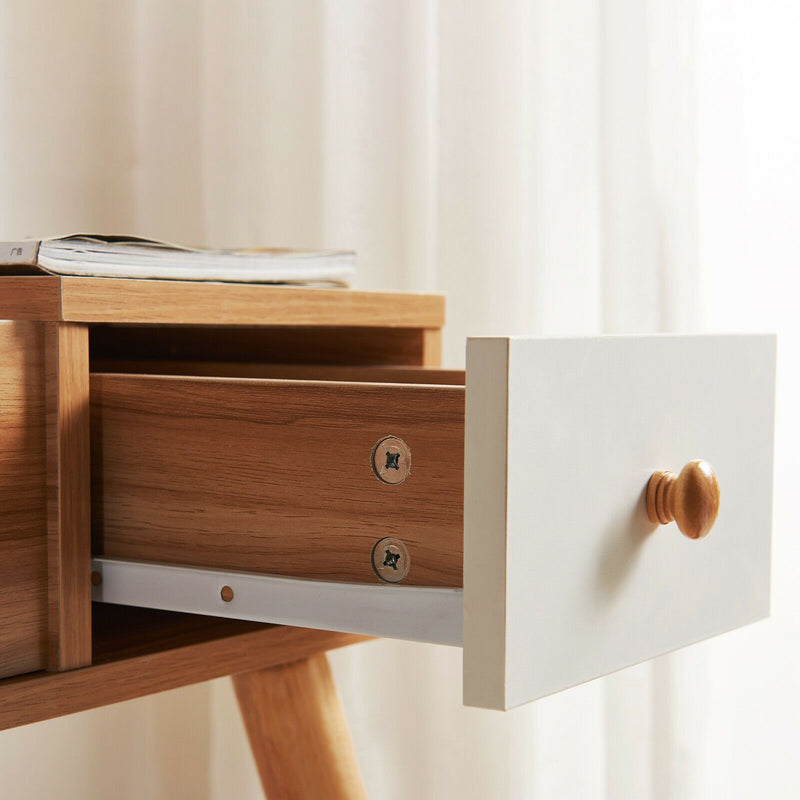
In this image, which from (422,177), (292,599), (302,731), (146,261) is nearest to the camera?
(292,599)

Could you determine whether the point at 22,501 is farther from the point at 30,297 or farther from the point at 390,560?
the point at 390,560

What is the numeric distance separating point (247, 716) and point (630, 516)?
1.44ft

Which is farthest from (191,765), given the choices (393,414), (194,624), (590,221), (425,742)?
(393,414)

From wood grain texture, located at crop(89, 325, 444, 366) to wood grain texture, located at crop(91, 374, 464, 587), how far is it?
246 millimetres

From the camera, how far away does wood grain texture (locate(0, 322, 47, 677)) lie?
0.66 m

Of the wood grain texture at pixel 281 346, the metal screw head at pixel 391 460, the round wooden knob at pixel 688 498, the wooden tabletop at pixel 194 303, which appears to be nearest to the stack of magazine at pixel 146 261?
the wooden tabletop at pixel 194 303

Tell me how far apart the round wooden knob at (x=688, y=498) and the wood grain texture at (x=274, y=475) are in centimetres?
11

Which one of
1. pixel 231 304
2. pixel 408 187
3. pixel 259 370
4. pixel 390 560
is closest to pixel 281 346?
pixel 259 370

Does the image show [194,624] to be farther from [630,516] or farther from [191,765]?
[191,765]

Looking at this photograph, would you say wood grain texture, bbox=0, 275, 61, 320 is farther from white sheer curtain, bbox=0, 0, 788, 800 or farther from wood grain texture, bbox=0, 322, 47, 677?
white sheer curtain, bbox=0, 0, 788, 800

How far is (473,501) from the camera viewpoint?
514 mm

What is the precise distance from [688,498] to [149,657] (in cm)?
33

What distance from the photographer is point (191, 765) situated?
1306 mm

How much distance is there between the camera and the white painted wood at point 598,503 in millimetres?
512
